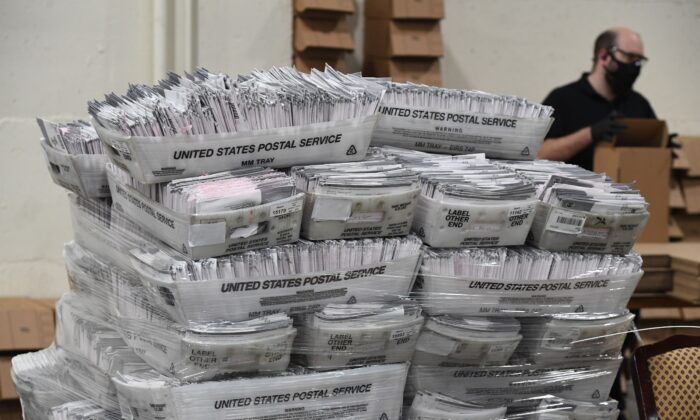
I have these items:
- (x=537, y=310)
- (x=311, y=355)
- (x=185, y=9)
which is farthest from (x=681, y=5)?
(x=311, y=355)

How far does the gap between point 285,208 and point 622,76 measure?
11.6 feet

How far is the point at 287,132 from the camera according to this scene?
2.09 m

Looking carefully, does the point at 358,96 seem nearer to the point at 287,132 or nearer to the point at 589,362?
the point at 287,132

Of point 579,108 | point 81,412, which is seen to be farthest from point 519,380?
point 579,108

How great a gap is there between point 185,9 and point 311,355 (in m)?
3.15

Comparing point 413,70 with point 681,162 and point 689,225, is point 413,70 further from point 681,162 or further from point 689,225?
point 689,225

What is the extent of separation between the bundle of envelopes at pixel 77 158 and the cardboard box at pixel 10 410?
208 cm

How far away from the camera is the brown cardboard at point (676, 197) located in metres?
5.57

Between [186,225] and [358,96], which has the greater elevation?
[358,96]

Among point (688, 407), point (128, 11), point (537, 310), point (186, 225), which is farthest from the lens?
point (128, 11)

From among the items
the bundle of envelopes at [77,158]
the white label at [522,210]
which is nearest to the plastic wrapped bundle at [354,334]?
the white label at [522,210]

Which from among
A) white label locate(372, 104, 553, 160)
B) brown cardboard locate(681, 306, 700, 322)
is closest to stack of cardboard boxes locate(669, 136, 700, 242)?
brown cardboard locate(681, 306, 700, 322)

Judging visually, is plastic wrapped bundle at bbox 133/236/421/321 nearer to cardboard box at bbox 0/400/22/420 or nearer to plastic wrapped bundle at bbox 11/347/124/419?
plastic wrapped bundle at bbox 11/347/124/419

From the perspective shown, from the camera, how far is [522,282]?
7.47 ft
